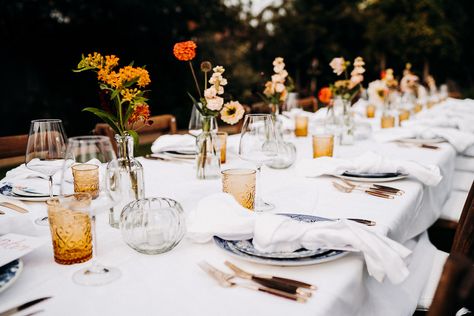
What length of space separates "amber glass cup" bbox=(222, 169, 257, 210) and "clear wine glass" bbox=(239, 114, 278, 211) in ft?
0.21

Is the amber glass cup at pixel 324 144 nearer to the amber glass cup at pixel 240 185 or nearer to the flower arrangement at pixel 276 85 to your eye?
the flower arrangement at pixel 276 85

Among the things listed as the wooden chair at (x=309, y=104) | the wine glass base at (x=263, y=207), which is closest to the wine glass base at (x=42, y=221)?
the wine glass base at (x=263, y=207)

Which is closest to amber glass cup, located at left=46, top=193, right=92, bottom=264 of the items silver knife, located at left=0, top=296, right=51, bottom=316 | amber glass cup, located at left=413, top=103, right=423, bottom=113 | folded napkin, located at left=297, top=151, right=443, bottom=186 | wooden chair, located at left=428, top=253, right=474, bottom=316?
silver knife, located at left=0, top=296, right=51, bottom=316

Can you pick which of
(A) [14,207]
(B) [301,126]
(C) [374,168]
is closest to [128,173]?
(A) [14,207]

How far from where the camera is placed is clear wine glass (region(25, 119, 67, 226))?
4.08 ft

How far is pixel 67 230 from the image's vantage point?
0.95 metres

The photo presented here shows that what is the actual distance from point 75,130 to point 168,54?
1947 mm

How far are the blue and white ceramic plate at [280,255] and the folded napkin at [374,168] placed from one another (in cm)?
72

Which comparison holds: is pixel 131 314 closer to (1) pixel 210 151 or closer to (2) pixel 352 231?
(2) pixel 352 231

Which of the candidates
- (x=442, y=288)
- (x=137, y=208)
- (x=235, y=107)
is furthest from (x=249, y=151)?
(x=442, y=288)

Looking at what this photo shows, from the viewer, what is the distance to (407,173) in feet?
5.31

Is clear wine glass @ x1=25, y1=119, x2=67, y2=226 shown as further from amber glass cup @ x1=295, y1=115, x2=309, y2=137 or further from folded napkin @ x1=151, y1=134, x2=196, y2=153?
amber glass cup @ x1=295, y1=115, x2=309, y2=137

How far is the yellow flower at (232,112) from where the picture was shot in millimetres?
1628

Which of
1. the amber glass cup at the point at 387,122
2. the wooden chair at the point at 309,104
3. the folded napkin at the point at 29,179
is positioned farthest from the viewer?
the wooden chair at the point at 309,104
